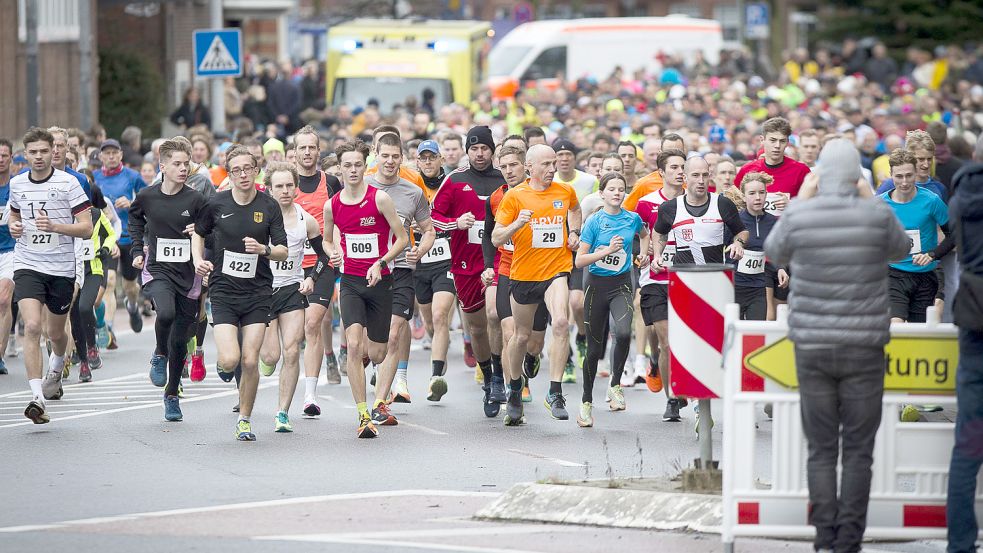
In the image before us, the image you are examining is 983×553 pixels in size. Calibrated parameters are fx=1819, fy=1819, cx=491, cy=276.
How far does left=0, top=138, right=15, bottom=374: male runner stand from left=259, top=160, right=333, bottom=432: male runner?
2.01 meters

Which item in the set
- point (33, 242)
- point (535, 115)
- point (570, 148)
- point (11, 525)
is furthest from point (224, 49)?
point (11, 525)

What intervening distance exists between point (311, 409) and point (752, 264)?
10.7ft

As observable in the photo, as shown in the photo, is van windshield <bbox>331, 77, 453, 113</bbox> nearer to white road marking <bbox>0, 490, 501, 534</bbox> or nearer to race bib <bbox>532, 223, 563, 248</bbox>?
race bib <bbox>532, 223, 563, 248</bbox>

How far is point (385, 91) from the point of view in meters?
32.0

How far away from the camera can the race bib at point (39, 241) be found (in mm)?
12672

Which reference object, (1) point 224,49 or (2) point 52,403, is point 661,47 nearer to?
(1) point 224,49

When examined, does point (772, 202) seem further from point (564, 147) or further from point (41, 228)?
point (41, 228)

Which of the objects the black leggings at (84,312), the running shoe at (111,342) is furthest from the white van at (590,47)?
the black leggings at (84,312)

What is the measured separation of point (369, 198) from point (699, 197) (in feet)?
7.39

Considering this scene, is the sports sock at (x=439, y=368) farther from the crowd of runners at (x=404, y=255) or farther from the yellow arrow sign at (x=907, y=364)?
the yellow arrow sign at (x=907, y=364)

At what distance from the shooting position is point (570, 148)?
1516 centimetres

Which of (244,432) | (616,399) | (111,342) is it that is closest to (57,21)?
(111,342)

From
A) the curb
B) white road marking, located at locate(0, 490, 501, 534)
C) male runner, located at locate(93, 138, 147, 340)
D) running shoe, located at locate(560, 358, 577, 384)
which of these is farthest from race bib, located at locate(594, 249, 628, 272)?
male runner, located at locate(93, 138, 147, 340)

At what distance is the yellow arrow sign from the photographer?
26.1 feet
